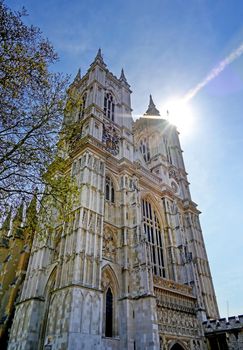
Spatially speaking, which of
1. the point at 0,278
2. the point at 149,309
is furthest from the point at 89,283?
the point at 0,278

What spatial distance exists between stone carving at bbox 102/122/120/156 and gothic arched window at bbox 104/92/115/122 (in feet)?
7.07

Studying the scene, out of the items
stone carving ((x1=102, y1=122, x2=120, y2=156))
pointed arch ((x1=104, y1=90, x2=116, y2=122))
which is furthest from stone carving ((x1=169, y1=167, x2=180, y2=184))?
pointed arch ((x1=104, y1=90, x2=116, y2=122))

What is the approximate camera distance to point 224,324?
1920 cm

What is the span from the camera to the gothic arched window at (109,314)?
1639 centimetres

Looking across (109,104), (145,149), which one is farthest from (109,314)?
(145,149)

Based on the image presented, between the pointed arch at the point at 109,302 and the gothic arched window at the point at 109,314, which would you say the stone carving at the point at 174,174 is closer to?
the pointed arch at the point at 109,302

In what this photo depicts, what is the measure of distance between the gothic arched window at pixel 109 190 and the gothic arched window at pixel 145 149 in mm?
11621

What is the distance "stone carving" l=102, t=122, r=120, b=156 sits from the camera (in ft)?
84.0

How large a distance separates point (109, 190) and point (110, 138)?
611 centimetres

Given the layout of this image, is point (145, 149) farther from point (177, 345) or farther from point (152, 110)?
Result: point (177, 345)

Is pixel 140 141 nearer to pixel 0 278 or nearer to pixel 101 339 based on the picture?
pixel 0 278

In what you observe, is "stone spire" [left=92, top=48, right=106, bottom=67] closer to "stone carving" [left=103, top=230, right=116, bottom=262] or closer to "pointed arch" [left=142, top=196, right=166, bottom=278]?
"pointed arch" [left=142, top=196, right=166, bottom=278]

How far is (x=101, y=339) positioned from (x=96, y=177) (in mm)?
10959

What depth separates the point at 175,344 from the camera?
1756 cm
